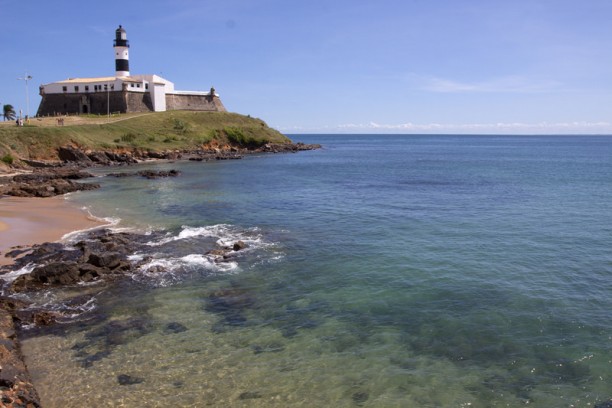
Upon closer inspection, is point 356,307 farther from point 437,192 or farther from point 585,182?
point 585,182

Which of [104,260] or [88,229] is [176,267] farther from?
[88,229]

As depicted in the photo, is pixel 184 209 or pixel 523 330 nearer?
pixel 523 330

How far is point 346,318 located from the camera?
16.6m

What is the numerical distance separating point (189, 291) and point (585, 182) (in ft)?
173

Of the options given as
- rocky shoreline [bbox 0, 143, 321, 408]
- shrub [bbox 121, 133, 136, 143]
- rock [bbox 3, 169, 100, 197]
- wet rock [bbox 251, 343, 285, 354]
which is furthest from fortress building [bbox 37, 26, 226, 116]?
wet rock [bbox 251, 343, 285, 354]

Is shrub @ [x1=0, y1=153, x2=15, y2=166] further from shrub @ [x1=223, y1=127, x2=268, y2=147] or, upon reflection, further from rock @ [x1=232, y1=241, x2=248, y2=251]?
shrub @ [x1=223, y1=127, x2=268, y2=147]

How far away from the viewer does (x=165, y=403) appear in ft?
38.1

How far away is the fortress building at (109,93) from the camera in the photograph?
10581 cm

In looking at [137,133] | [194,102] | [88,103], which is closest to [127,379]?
[137,133]

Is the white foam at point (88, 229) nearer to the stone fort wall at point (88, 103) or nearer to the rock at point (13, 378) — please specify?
the rock at point (13, 378)

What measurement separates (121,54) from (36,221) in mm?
89045

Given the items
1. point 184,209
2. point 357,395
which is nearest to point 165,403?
point 357,395

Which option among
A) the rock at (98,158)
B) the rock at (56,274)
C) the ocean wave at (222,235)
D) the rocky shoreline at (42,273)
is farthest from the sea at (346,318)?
the rock at (98,158)

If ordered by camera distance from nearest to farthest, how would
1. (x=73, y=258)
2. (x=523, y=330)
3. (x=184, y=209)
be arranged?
(x=523, y=330)
(x=73, y=258)
(x=184, y=209)
